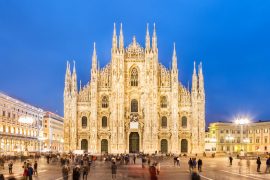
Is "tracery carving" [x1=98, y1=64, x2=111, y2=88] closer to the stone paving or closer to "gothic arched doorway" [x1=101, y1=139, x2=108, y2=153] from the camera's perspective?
"gothic arched doorway" [x1=101, y1=139, x2=108, y2=153]

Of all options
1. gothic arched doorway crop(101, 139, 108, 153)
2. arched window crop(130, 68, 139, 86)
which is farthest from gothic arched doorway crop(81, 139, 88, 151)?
arched window crop(130, 68, 139, 86)

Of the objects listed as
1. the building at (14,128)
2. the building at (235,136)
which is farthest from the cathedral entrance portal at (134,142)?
the building at (235,136)

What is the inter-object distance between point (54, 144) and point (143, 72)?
8235 centimetres

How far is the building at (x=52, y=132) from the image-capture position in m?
156

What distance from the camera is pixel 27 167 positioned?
3167 cm

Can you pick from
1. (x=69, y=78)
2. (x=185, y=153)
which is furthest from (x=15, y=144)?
(x=185, y=153)

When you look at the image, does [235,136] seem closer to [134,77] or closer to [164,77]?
[164,77]

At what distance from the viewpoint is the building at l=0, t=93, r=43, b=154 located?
317 feet

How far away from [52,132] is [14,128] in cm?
5870

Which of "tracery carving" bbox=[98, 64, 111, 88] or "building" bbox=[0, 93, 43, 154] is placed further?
"building" bbox=[0, 93, 43, 154]

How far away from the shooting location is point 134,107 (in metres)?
94.2

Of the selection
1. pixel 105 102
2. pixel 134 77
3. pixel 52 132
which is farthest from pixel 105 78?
pixel 52 132

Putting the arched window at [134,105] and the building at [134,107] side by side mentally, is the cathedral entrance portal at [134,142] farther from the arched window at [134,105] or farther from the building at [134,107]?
the arched window at [134,105]

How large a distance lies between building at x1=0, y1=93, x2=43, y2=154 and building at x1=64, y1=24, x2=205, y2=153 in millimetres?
10414
